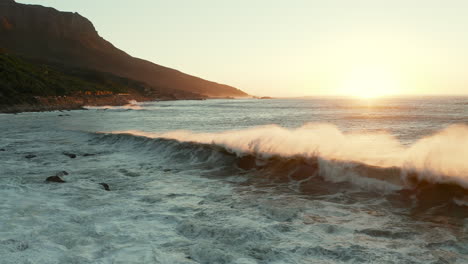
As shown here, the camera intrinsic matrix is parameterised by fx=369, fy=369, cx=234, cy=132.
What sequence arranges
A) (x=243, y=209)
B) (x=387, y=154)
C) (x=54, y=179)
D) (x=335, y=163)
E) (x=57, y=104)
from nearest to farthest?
1. (x=243, y=209)
2. (x=54, y=179)
3. (x=335, y=163)
4. (x=387, y=154)
5. (x=57, y=104)

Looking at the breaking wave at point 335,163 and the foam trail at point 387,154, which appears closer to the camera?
the breaking wave at point 335,163

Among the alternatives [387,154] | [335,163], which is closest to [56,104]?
[387,154]

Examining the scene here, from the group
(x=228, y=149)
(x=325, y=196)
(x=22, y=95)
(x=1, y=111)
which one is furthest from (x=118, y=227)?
(x=22, y=95)

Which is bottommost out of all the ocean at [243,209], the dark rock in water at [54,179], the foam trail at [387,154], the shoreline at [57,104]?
the ocean at [243,209]

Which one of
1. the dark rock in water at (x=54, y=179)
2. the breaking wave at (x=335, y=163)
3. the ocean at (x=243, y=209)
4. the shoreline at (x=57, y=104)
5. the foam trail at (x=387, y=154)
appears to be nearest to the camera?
the ocean at (x=243, y=209)

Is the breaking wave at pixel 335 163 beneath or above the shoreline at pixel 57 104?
beneath

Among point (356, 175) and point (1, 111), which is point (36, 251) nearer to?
point (356, 175)

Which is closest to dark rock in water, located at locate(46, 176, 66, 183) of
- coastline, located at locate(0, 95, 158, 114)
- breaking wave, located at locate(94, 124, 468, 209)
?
breaking wave, located at locate(94, 124, 468, 209)

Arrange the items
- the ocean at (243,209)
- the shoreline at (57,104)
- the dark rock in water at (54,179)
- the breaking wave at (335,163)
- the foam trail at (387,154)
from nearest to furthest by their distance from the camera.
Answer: the ocean at (243,209), the breaking wave at (335,163), the foam trail at (387,154), the dark rock in water at (54,179), the shoreline at (57,104)

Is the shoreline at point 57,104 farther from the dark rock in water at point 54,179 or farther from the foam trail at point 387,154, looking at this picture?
the dark rock in water at point 54,179

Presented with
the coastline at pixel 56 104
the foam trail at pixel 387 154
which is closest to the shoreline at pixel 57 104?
the coastline at pixel 56 104

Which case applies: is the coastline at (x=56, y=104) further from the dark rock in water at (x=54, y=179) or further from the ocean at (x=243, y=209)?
the dark rock in water at (x=54, y=179)

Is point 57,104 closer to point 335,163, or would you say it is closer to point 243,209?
point 335,163

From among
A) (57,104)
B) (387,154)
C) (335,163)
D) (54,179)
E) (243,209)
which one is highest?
(57,104)
